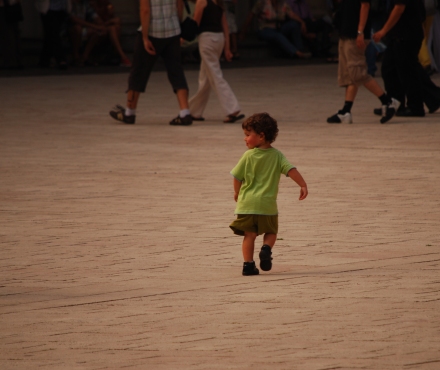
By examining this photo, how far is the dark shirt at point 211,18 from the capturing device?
13.8m

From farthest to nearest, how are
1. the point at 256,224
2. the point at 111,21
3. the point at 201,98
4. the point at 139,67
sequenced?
the point at 111,21
the point at 201,98
the point at 139,67
the point at 256,224

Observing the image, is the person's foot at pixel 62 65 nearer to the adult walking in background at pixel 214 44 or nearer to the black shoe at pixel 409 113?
the adult walking in background at pixel 214 44

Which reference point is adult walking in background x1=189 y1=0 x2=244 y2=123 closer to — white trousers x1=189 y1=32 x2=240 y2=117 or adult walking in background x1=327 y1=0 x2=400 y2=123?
white trousers x1=189 y1=32 x2=240 y2=117

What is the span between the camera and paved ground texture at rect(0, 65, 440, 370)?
4.98 metres

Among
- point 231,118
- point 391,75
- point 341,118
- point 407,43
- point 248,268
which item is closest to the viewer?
point 248,268

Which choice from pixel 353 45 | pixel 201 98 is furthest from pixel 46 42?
pixel 353 45

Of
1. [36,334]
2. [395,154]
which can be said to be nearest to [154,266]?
[36,334]

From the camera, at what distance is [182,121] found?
13.8 m

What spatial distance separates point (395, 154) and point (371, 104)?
535 cm

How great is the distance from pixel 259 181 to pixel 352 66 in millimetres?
7042

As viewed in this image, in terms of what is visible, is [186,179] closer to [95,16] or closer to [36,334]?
[36,334]

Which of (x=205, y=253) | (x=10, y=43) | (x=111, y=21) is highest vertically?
(x=205, y=253)

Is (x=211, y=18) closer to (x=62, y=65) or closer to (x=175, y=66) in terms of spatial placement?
(x=175, y=66)

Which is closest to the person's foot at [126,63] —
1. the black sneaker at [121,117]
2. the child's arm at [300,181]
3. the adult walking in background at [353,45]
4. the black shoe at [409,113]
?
the black sneaker at [121,117]
